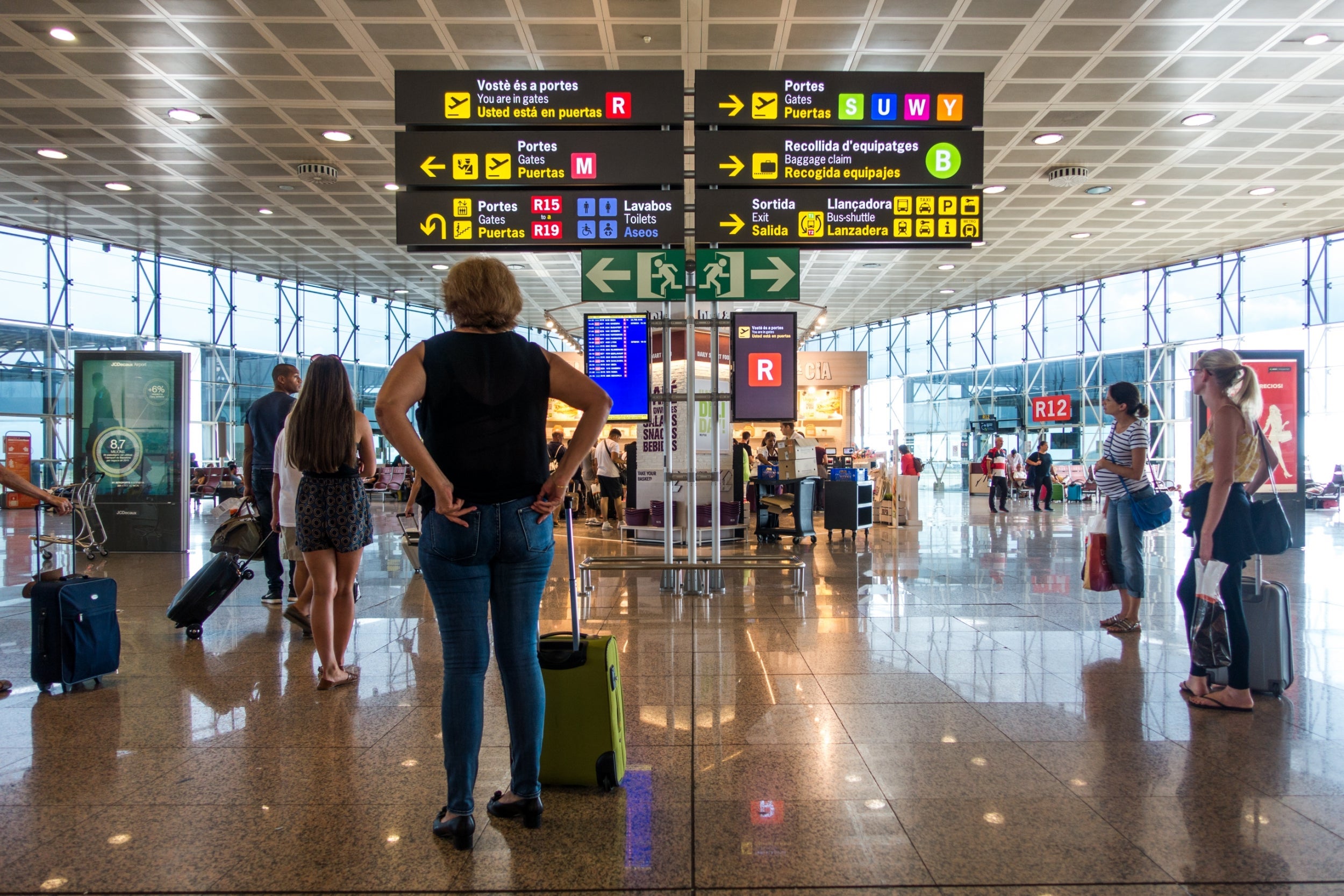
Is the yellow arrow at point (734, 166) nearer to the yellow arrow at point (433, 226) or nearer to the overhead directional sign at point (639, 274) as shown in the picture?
the overhead directional sign at point (639, 274)

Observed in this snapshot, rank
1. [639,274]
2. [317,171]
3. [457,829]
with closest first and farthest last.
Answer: [457,829] < [639,274] < [317,171]

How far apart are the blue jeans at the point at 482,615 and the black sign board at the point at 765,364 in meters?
4.84

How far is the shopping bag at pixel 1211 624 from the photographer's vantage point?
3.47m

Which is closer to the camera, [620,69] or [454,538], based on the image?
[454,538]

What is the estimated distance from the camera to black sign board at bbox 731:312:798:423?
7.14 metres

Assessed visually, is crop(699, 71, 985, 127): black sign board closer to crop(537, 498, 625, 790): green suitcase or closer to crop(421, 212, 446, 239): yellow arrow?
crop(421, 212, 446, 239): yellow arrow

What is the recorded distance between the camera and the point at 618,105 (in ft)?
16.4

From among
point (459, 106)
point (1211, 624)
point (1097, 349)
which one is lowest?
point (1211, 624)

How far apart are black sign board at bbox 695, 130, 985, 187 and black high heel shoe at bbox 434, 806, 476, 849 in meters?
3.88

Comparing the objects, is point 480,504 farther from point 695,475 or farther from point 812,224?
point 695,475

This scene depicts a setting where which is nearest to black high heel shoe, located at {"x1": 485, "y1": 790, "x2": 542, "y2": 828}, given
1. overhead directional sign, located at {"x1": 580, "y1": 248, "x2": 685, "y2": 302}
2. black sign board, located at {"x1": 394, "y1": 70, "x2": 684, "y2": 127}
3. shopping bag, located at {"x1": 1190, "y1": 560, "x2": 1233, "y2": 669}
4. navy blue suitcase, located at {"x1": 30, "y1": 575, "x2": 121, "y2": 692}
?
navy blue suitcase, located at {"x1": 30, "y1": 575, "x2": 121, "y2": 692}

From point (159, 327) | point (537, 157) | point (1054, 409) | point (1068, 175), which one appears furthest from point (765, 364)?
point (1054, 409)

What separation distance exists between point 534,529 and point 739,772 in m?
1.14

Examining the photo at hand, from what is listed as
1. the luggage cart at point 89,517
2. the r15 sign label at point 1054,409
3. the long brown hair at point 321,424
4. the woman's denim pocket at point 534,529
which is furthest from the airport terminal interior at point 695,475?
the r15 sign label at point 1054,409
